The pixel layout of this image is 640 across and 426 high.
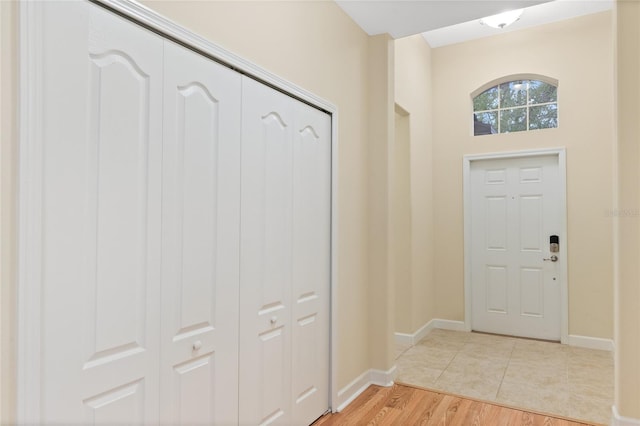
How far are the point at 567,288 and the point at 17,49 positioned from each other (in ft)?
15.9

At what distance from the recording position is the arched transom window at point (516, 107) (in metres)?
4.41

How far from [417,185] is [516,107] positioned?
4.89 feet

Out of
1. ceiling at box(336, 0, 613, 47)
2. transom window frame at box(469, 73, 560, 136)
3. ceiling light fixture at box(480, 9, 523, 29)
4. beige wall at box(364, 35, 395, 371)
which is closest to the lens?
ceiling at box(336, 0, 613, 47)

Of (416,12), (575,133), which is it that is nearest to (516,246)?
(575,133)

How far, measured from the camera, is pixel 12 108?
1108mm

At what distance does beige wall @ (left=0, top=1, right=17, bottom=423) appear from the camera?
3.57 ft

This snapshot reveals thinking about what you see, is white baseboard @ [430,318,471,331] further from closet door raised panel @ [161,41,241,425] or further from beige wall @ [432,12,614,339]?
closet door raised panel @ [161,41,241,425]

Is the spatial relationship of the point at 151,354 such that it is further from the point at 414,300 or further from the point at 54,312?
the point at 414,300

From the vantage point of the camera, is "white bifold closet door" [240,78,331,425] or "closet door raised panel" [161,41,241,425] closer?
"closet door raised panel" [161,41,241,425]

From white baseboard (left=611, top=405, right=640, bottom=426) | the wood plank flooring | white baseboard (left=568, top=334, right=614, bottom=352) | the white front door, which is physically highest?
the white front door

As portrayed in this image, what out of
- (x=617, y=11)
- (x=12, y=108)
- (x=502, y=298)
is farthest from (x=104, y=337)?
(x=502, y=298)

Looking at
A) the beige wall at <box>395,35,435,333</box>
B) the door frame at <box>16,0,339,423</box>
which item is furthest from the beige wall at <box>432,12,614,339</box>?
the door frame at <box>16,0,339,423</box>

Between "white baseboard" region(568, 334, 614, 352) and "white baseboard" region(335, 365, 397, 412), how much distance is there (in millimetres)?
2241

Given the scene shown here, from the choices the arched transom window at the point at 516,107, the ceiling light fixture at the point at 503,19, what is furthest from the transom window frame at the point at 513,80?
the ceiling light fixture at the point at 503,19
